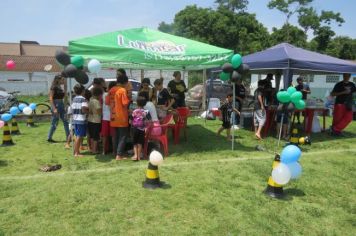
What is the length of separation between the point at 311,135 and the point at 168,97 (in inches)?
188

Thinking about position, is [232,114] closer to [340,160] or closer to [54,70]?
Result: [340,160]

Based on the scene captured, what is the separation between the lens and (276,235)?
3.94 meters

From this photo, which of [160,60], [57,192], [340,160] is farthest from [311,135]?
[57,192]

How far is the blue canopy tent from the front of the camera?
8844 millimetres

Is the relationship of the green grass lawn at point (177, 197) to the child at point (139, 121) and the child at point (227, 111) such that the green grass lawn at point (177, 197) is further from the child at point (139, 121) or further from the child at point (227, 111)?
the child at point (227, 111)

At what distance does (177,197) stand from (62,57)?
3.51m

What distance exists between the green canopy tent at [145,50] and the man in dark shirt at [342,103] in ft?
13.1

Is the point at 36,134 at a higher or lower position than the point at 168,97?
lower

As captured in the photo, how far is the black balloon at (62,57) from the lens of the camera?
6449 mm

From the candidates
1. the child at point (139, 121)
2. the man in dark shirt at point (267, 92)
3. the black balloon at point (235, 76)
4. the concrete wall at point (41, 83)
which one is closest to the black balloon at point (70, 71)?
the child at point (139, 121)

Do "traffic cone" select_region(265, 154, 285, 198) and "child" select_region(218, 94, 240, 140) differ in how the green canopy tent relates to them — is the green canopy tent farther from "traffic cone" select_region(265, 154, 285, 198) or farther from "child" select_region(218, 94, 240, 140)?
"traffic cone" select_region(265, 154, 285, 198)

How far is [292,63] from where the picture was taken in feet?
28.9

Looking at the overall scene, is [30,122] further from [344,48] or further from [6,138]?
[344,48]

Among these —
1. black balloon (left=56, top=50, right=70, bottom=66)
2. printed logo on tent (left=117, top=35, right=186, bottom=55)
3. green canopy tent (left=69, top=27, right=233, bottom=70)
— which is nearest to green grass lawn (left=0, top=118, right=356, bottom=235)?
black balloon (left=56, top=50, right=70, bottom=66)
